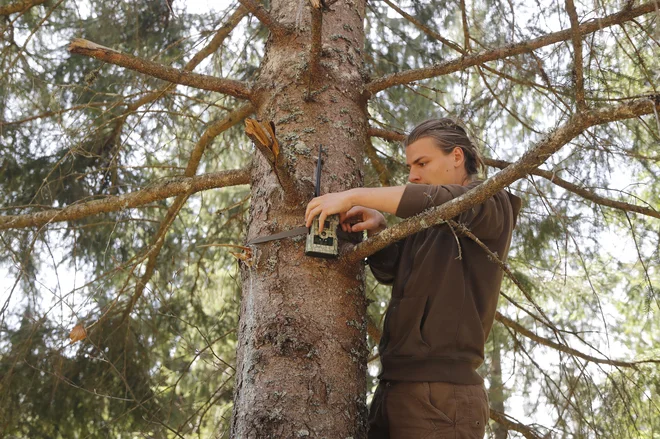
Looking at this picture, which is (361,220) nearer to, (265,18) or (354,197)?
(354,197)

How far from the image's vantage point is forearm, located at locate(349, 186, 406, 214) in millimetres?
1853

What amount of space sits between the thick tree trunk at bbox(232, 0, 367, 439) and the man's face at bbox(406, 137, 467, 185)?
8.2 inches

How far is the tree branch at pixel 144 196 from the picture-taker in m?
2.40

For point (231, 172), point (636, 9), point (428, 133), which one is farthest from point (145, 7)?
point (636, 9)

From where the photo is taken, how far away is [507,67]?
3.14 metres

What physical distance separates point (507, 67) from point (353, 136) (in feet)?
4.08

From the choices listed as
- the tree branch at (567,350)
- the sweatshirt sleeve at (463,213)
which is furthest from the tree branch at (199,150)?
the tree branch at (567,350)

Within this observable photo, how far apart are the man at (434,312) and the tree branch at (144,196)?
0.56 metres

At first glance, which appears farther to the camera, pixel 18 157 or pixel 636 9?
pixel 18 157

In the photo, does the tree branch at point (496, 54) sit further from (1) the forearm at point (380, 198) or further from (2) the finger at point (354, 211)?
(1) the forearm at point (380, 198)

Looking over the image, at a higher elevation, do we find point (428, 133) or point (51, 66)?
point (51, 66)

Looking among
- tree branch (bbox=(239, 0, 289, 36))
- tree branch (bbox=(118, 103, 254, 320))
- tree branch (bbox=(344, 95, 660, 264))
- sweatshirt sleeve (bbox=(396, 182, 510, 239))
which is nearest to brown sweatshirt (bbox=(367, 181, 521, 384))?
sweatshirt sleeve (bbox=(396, 182, 510, 239))

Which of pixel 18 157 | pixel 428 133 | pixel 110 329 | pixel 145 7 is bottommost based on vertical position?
pixel 110 329

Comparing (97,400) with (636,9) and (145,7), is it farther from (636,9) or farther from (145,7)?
(636,9)
